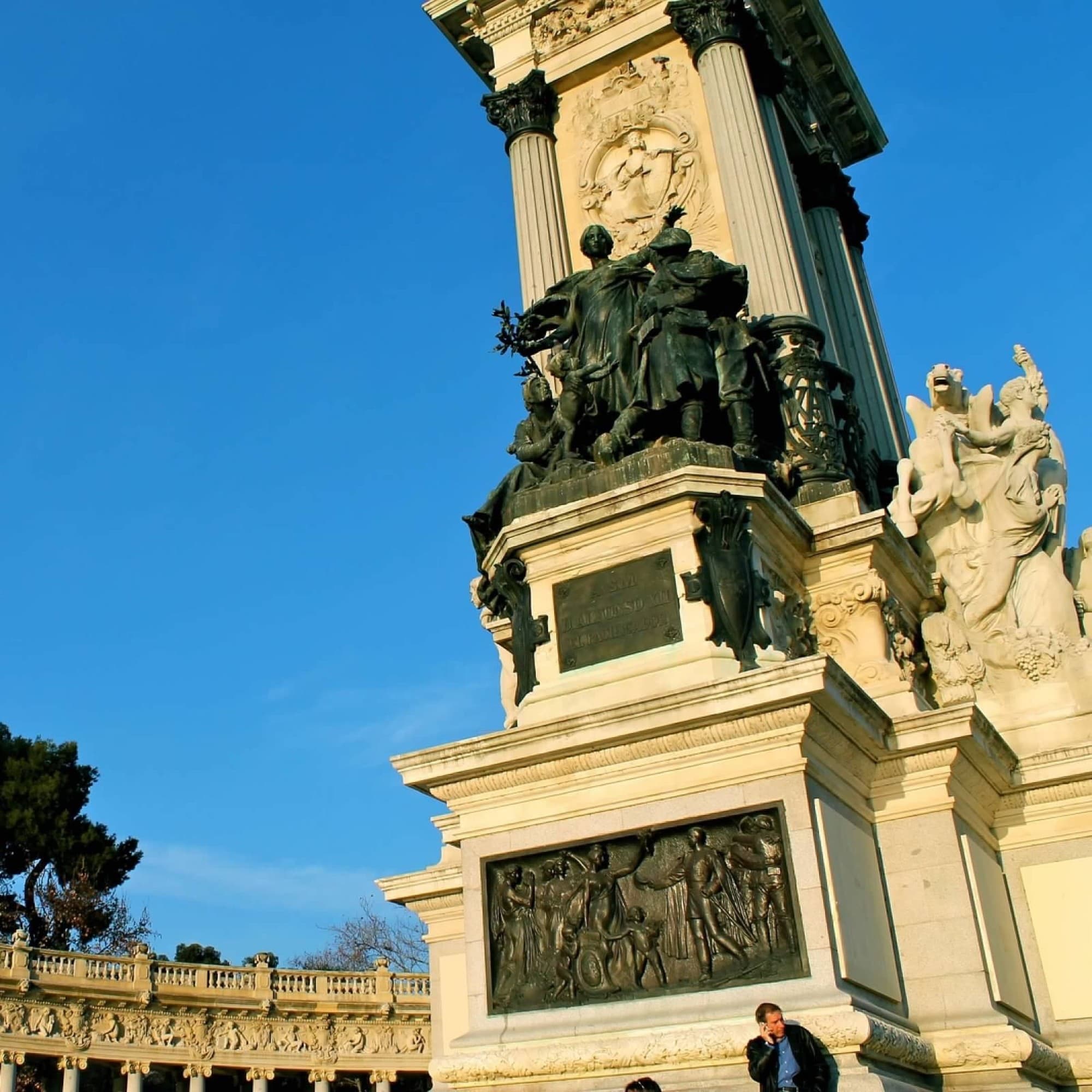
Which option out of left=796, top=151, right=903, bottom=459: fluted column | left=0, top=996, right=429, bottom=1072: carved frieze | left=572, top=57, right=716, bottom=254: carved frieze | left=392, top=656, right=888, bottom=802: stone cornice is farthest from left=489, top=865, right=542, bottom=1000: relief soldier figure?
left=0, top=996, right=429, bottom=1072: carved frieze

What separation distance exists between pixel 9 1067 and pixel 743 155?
28161mm

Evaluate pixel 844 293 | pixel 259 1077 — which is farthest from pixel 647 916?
pixel 259 1077

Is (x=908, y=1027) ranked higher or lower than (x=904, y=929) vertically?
lower

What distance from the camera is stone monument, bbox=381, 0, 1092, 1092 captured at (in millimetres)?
8039

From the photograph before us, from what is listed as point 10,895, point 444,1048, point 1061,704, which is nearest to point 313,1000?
point 10,895

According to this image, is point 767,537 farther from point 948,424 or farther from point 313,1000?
point 313,1000

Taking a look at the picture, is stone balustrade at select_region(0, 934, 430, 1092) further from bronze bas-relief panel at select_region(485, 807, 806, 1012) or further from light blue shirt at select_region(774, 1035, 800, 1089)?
light blue shirt at select_region(774, 1035, 800, 1089)

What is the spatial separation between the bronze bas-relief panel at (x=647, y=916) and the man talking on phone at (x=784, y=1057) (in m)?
0.84

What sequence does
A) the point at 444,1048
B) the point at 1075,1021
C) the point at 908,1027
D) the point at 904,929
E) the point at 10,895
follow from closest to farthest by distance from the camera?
the point at 908,1027 < the point at 904,929 < the point at 1075,1021 < the point at 444,1048 < the point at 10,895

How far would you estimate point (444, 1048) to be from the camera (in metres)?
10.8

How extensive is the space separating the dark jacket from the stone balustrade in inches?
1160

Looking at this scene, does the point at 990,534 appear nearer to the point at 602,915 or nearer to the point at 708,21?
the point at 602,915

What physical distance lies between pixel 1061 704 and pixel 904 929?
3.02 metres

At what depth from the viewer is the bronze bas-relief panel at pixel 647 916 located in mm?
7867
